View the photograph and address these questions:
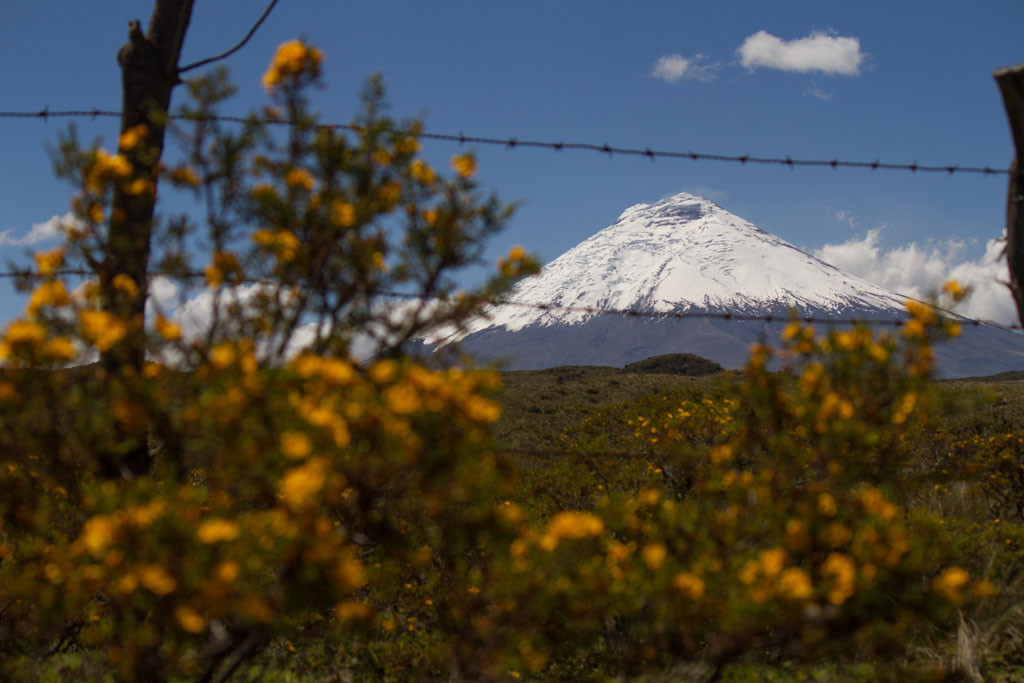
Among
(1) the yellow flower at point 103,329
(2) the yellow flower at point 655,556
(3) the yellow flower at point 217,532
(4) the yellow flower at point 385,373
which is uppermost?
(1) the yellow flower at point 103,329

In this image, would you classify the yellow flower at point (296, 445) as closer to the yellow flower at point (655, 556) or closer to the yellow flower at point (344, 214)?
the yellow flower at point (344, 214)

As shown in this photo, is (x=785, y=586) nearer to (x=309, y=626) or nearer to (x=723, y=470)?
(x=723, y=470)

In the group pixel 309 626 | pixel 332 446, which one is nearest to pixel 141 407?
pixel 332 446

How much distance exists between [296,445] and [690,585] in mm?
1437

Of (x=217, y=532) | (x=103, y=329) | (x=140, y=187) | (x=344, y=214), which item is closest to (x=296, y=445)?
(x=217, y=532)

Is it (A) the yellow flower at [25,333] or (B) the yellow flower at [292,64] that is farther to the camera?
(B) the yellow flower at [292,64]

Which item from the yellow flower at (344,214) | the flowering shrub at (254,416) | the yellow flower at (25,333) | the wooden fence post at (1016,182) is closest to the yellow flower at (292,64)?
the flowering shrub at (254,416)

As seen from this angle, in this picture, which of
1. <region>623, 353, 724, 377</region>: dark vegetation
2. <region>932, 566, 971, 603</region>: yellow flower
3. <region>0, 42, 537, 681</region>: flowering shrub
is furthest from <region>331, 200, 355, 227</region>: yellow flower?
<region>623, 353, 724, 377</region>: dark vegetation

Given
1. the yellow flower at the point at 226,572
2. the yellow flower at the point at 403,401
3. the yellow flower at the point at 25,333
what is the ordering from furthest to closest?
the yellow flower at the point at 25,333 < the yellow flower at the point at 403,401 < the yellow flower at the point at 226,572

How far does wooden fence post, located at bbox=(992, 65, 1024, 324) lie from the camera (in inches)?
139

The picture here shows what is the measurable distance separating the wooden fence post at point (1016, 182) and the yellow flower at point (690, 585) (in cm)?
294

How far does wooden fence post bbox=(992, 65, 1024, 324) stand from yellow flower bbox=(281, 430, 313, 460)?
13.4 ft

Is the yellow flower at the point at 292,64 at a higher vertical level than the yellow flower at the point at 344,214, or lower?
higher

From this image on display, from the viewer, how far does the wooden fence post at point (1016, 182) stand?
3523 millimetres
